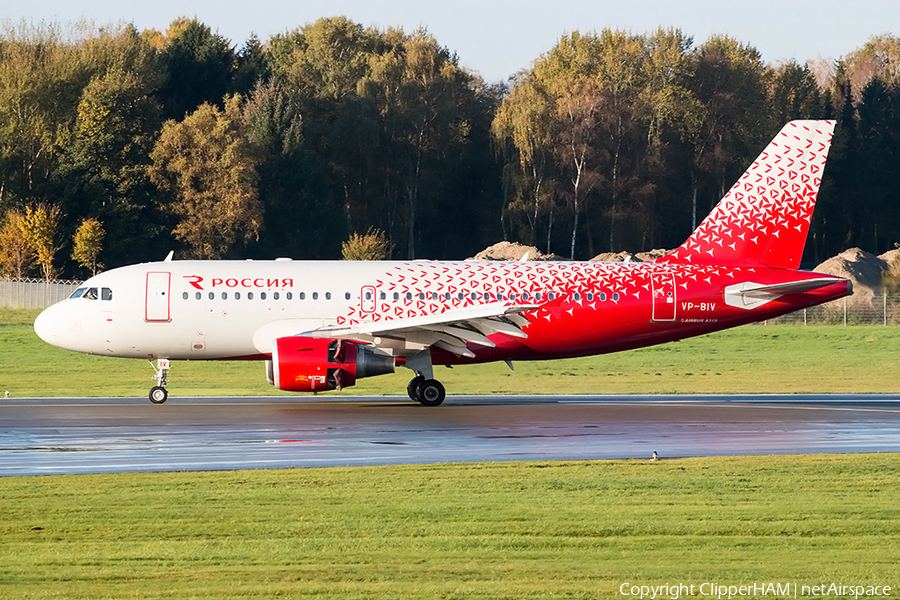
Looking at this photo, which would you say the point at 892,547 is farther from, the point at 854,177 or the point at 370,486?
the point at 854,177

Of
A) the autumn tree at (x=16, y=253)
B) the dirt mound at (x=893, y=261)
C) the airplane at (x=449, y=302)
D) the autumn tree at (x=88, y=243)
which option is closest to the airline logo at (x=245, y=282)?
the airplane at (x=449, y=302)

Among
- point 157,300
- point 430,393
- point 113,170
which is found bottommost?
point 430,393

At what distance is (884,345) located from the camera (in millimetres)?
51500

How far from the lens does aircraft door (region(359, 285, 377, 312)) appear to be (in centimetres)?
2984

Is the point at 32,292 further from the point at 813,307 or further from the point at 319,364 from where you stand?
the point at 319,364

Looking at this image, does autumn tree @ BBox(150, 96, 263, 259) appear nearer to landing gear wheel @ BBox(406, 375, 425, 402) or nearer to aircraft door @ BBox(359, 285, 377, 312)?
aircraft door @ BBox(359, 285, 377, 312)

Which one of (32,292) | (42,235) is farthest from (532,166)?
(32,292)

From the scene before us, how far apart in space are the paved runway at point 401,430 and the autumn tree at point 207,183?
4617 centimetres

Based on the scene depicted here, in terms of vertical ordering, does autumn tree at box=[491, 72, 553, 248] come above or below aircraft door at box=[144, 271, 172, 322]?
above

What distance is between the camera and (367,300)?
29891 mm

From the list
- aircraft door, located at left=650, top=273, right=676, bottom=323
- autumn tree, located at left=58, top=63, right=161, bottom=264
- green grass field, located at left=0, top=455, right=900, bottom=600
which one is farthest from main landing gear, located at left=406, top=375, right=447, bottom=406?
autumn tree, located at left=58, top=63, right=161, bottom=264

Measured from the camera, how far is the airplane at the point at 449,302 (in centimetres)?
2966

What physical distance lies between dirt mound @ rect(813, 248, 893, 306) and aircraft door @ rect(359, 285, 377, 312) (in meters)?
46.6

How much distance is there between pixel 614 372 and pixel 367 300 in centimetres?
1428
